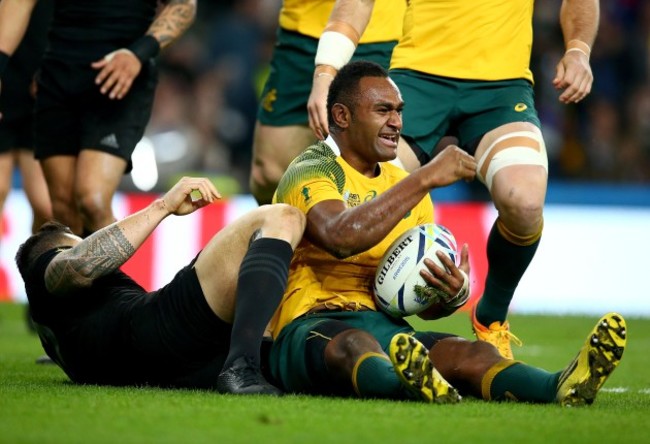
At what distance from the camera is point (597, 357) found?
461 cm

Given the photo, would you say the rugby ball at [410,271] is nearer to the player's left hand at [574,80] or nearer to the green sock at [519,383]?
the green sock at [519,383]

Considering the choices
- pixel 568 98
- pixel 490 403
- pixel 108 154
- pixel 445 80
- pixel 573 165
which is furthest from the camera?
pixel 573 165

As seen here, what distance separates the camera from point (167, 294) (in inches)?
202

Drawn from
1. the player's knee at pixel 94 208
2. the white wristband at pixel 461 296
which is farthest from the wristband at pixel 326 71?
the player's knee at pixel 94 208

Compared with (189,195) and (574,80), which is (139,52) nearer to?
(189,195)

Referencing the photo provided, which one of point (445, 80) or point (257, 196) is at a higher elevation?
point (445, 80)

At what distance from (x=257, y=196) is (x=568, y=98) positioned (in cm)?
285

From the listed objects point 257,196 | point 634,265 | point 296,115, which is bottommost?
point 634,265

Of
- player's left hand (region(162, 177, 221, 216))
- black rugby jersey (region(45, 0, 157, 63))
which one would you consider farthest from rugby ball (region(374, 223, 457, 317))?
black rugby jersey (region(45, 0, 157, 63))

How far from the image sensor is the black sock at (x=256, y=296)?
4.82 meters

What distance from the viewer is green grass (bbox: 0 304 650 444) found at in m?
4.04

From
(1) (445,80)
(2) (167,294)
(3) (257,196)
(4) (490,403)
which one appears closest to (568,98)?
(1) (445,80)

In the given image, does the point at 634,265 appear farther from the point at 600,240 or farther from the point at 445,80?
the point at 445,80

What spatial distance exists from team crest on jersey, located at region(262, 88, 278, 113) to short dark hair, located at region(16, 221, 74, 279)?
278cm
